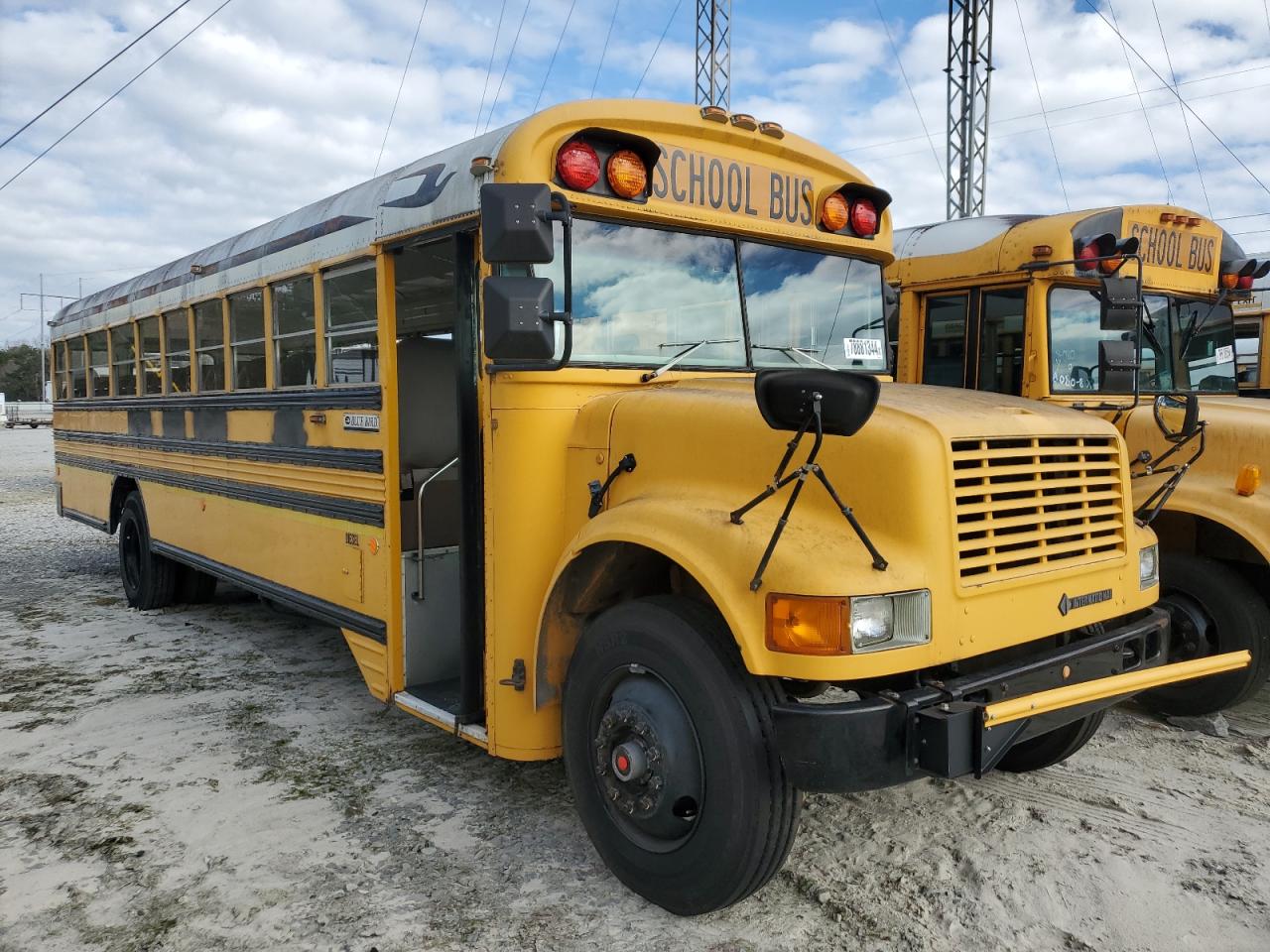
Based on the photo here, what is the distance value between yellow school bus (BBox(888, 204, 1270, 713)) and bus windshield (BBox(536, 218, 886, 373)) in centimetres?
136

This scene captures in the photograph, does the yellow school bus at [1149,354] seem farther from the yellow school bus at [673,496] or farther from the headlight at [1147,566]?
the yellow school bus at [673,496]

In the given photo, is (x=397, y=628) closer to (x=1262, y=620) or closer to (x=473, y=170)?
(x=473, y=170)

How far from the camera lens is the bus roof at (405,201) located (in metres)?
3.15

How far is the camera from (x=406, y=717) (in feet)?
14.6

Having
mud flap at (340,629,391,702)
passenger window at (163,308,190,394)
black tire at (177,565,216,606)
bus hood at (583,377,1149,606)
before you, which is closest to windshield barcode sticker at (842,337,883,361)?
bus hood at (583,377,1149,606)

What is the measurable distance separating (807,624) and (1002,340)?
12.0 ft

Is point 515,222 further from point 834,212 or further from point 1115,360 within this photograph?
point 1115,360

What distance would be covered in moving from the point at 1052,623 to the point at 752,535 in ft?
2.99

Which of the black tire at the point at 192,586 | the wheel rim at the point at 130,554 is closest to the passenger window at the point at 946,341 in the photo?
the black tire at the point at 192,586

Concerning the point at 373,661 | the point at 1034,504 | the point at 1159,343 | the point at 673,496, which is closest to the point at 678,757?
the point at 673,496

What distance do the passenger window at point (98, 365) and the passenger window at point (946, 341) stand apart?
581cm

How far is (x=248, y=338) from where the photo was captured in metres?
4.94

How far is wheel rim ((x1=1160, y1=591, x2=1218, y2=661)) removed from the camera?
4184 mm

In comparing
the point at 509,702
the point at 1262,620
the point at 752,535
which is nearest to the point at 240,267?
the point at 509,702
